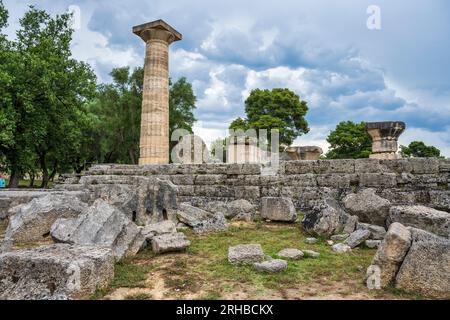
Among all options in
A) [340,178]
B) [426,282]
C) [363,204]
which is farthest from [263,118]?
[426,282]

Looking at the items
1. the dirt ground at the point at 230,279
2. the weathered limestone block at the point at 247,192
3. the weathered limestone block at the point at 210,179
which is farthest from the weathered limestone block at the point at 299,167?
the dirt ground at the point at 230,279

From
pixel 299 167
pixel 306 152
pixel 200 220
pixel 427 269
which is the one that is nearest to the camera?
pixel 427 269

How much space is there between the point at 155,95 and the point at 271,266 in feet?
42.7

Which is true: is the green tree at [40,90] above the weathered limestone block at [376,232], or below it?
above

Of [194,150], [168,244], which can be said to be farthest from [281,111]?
[168,244]

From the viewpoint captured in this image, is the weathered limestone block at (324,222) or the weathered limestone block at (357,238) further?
the weathered limestone block at (324,222)

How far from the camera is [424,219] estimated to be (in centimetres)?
502

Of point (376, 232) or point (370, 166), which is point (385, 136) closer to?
point (370, 166)

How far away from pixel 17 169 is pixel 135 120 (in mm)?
13678

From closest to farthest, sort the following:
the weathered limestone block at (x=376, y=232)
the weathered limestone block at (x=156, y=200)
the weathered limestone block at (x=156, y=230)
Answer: the weathered limestone block at (x=156, y=230) → the weathered limestone block at (x=376, y=232) → the weathered limestone block at (x=156, y=200)

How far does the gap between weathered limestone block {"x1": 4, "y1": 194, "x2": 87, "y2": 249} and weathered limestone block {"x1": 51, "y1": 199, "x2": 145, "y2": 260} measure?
0.97m

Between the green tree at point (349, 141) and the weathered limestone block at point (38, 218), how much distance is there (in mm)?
30183

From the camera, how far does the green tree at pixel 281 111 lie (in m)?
36.7

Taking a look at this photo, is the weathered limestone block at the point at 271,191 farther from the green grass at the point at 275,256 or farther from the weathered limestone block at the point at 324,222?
the weathered limestone block at the point at 324,222
